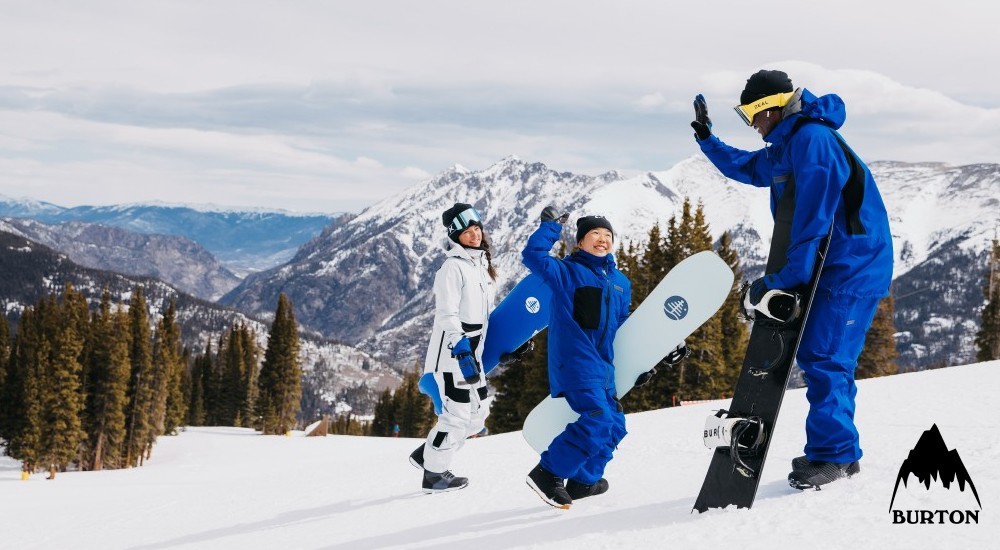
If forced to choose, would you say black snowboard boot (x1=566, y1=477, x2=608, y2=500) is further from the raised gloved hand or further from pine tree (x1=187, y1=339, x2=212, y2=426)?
pine tree (x1=187, y1=339, x2=212, y2=426)

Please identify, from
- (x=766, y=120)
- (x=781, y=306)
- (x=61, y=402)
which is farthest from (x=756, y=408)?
(x=61, y=402)

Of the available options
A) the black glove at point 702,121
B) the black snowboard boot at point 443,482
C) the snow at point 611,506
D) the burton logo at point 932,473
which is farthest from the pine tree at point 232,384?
the burton logo at point 932,473

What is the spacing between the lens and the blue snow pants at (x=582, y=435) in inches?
223

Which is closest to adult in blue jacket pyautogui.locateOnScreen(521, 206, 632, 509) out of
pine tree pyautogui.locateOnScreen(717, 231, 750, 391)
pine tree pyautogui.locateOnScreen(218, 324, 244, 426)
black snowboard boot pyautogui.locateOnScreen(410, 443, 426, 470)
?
black snowboard boot pyautogui.locateOnScreen(410, 443, 426, 470)

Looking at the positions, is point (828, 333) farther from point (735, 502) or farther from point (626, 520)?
point (626, 520)

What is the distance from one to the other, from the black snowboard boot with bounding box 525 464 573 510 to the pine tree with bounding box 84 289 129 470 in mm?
47560

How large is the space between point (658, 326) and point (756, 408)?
4.40 ft

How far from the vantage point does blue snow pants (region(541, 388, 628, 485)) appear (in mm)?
5652

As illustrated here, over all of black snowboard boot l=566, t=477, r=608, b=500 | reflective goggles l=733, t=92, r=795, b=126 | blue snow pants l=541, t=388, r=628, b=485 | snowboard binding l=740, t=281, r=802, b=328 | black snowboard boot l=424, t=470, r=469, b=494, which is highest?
reflective goggles l=733, t=92, r=795, b=126

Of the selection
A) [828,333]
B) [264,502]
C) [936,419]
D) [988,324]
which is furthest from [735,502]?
[988,324]

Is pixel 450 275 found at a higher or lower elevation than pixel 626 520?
higher

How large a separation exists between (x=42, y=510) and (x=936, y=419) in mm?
12582

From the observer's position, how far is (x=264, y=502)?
8211 millimetres

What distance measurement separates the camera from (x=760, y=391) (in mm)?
4895
